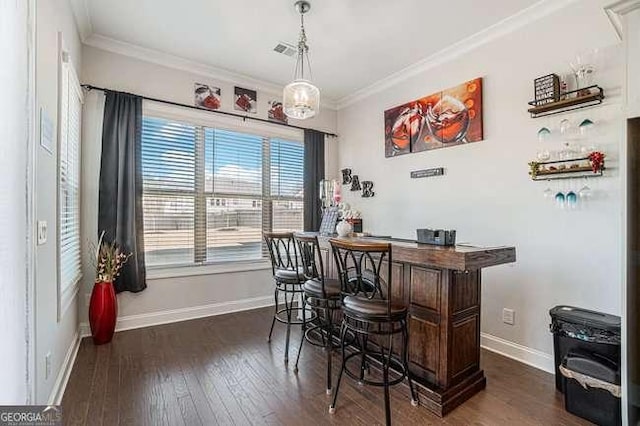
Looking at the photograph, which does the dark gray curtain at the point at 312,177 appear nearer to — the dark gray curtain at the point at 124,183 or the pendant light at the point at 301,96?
the pendant light at the point at 301,96

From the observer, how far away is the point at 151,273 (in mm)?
3572

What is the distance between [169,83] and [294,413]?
3711mm

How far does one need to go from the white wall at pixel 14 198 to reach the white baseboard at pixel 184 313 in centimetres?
212

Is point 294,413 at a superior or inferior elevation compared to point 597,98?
inferior

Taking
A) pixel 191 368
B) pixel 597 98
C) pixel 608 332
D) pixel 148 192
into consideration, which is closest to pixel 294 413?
pixel 191 368

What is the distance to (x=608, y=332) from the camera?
77.0 inches

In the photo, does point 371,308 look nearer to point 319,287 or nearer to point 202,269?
point 319,287

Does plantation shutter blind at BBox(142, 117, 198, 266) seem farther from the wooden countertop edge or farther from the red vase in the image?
the wooden countertop edge

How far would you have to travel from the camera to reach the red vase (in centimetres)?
295

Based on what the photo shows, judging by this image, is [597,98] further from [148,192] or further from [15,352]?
[148,192]

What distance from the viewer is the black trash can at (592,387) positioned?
5.97 feet

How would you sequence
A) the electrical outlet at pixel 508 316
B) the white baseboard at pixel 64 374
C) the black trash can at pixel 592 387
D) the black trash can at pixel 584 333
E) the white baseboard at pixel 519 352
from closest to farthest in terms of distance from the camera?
the black trash can at pixel 592 387 → the black trash can at pixel 584 333 → the white baseboard at pixel 64 374 → the white baseboard at pixel 519 352 → the electrical outlet at pixel 508 316

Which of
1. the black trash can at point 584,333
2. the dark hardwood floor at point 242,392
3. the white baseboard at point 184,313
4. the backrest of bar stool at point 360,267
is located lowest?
the dark hardwood floor at point 242,392

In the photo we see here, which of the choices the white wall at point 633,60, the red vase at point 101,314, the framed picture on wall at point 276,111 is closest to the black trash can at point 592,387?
the white wall at point 633,60
